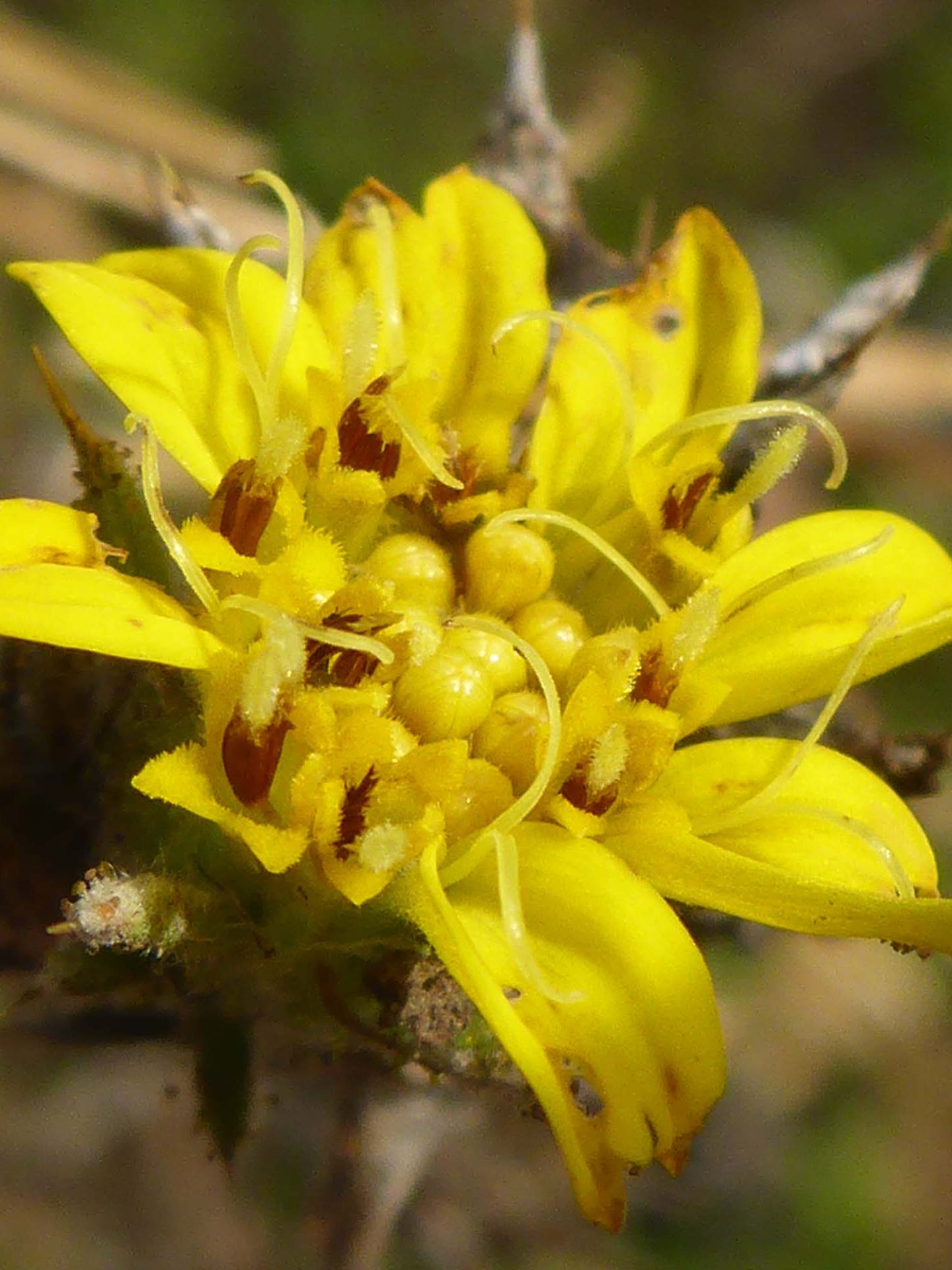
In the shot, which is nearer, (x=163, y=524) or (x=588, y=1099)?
(x=163, y=524)

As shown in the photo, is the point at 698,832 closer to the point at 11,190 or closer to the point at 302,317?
the point at 302,317

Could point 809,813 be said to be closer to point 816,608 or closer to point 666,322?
point 816,608

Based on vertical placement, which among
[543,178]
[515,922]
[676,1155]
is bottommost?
[676,1155]

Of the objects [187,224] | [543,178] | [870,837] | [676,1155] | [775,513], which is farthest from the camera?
[775,513]

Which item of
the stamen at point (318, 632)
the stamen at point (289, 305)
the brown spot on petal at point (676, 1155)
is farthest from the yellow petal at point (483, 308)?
the brown spot on petal at point (676, 1155)

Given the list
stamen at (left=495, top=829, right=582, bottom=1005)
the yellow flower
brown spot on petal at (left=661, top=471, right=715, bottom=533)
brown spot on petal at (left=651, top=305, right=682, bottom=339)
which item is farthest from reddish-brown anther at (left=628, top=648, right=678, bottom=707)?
brown spot on petal at (left=651, top=305, right=682, bottom=339)

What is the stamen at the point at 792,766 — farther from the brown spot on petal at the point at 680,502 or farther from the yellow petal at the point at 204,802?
the yellow petal at the point at 204,802

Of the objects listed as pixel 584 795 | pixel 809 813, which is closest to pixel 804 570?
pixel 809 813
